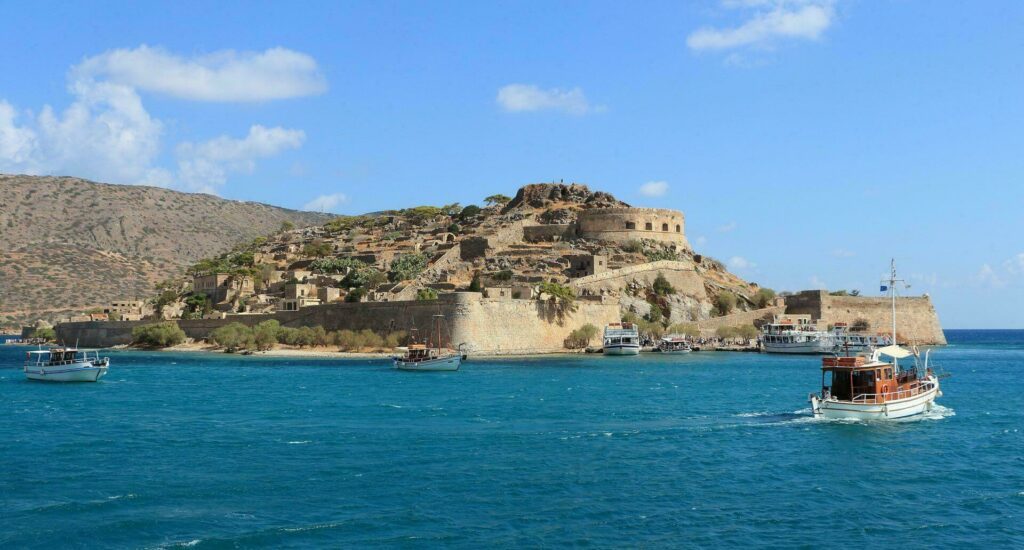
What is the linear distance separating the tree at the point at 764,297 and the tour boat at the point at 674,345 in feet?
38.2

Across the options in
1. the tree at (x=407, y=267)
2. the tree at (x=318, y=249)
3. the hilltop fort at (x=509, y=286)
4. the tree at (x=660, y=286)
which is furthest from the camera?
the tree at (x=318, y=249)

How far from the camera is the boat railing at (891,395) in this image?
2717 cm

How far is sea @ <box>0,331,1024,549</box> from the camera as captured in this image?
1577 cm

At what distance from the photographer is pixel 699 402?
32625 millimetres

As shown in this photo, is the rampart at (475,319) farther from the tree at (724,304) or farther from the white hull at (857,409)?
the white hull at (857,409)

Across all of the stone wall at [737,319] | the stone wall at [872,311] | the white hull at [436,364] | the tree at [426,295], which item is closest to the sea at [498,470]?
the white hull at [436,364]

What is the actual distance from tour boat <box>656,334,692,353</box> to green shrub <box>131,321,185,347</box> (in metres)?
29.3

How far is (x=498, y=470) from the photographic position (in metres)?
20.3

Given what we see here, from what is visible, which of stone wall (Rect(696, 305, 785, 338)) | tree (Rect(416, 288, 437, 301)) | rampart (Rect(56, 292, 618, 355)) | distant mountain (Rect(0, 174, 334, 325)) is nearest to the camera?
rampart (Rect(56, 292, 618, 355))

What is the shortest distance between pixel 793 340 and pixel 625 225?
16.0 m

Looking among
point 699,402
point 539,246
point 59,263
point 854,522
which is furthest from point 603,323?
point 59,263

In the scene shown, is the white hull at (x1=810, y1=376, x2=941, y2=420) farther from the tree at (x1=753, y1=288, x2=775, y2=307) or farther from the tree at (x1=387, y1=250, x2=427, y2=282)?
the tree at (x1=753, y1=288, x2=775, y2=307)

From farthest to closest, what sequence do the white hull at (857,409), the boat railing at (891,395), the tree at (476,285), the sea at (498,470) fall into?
the tree at (476,285)
the boat railing at (891,395)
the white hull at (857,409)
the sea at (498,470)

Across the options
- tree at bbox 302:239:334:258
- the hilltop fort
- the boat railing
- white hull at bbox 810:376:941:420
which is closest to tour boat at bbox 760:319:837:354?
the hilltop fort
